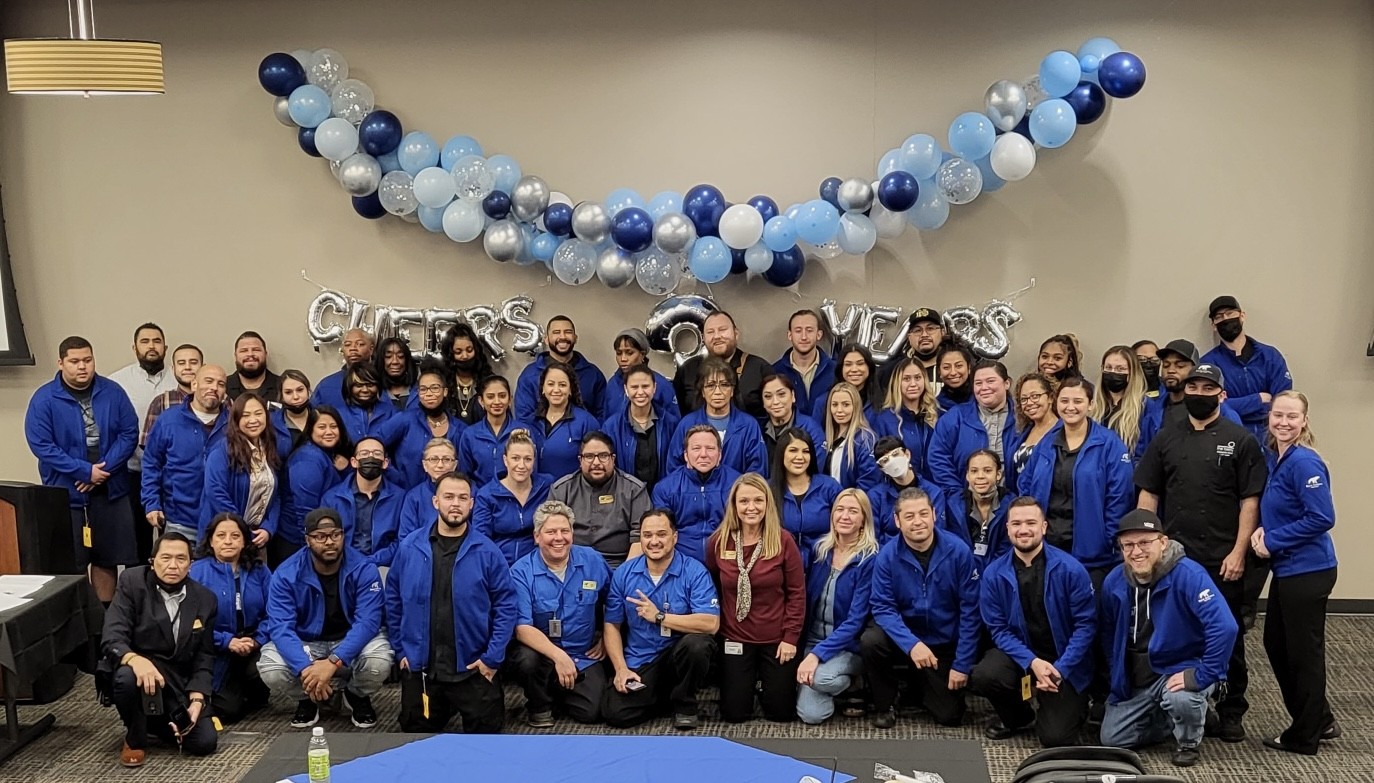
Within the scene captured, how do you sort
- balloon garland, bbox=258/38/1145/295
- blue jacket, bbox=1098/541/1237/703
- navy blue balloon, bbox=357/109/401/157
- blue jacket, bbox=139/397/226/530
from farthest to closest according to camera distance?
navy blue balloon, bbox=357/109/401/157, balloon garland, bbox=258/38/1145/295, blue jacket, bbox=139/397/226/530, blue jacket, bbox=1098/541/1237/703

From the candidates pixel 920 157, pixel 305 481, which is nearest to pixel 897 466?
pixel 920 157

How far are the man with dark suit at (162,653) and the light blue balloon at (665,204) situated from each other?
302cm

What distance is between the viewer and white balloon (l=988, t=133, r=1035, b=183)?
7.20 meters

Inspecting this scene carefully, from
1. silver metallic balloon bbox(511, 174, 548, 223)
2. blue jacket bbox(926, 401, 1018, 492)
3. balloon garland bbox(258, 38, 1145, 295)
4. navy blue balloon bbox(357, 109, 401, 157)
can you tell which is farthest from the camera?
navy blue balloon bbox(357, 109, 401, 157)

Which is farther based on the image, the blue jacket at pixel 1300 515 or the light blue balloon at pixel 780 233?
the light blue balloon at pixel 780 233

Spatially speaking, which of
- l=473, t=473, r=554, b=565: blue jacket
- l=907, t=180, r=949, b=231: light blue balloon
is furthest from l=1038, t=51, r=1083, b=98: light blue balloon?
l=473, t=473, r=554, b=565: blue jacket

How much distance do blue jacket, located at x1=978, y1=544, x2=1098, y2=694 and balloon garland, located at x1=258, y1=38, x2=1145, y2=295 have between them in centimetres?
225

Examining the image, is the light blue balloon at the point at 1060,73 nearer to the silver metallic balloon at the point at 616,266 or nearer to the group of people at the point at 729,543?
the group of people at the point at 729,543

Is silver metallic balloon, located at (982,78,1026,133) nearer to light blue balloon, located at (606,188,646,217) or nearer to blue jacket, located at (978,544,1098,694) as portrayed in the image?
light blue balloon, located at (606,188,646,217)

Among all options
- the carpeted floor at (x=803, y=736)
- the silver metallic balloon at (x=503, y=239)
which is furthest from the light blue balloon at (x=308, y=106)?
the carpeted floor at (x=803, y=736)

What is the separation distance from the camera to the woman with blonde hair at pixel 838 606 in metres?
6.18

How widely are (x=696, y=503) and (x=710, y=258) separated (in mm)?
1467

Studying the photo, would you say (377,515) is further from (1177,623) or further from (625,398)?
(1177,623)

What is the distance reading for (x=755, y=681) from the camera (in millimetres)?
6285
